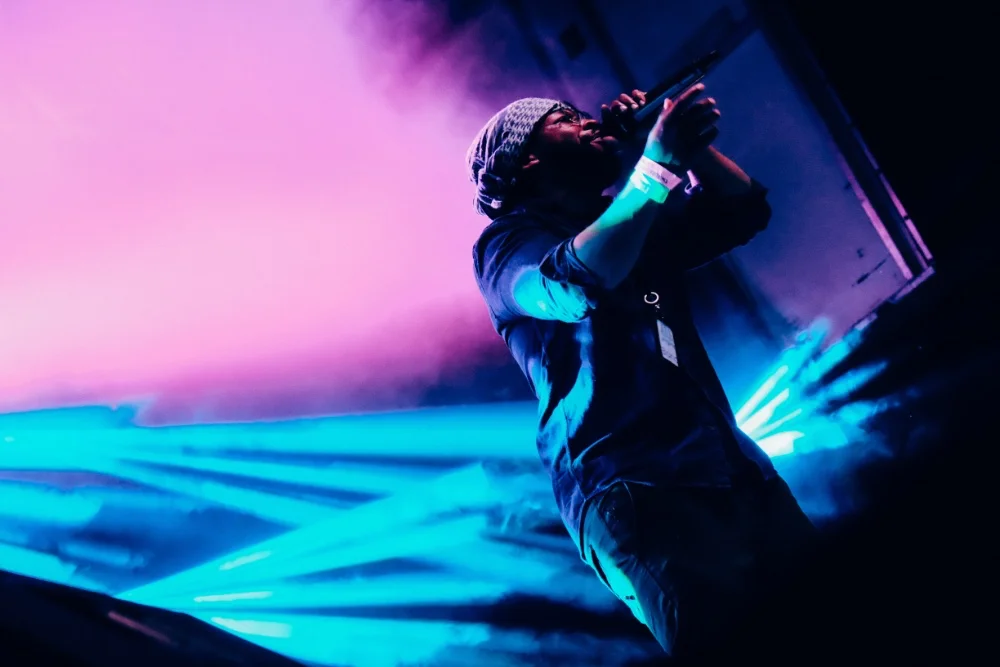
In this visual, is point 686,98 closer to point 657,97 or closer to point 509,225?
point 657,97

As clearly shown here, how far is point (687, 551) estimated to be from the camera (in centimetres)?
97

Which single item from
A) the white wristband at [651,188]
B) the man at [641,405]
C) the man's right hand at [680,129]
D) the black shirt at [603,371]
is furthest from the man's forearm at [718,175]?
the white wristband at [651,188]

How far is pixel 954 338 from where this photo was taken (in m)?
1.54

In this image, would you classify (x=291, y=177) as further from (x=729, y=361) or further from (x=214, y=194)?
(x=729, y=361)

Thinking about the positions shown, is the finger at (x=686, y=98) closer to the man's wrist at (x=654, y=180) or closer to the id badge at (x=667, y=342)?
the man's wrist at (x=654, y=180)

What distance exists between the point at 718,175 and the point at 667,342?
0.54m

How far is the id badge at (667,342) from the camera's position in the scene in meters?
1.21

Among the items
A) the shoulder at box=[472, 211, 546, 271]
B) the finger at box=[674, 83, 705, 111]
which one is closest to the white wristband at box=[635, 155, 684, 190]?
the finger at box=[674, 83, 705, 111]

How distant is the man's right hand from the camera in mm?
1077

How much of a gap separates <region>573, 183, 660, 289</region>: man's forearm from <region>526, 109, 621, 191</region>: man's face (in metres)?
0.51

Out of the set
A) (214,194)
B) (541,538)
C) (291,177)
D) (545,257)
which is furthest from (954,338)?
(214,194)

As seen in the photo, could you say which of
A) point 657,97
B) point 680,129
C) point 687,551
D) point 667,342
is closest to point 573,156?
A: point 657,97

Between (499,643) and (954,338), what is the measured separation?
165cm

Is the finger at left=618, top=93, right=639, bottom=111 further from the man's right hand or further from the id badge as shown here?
the id badge
